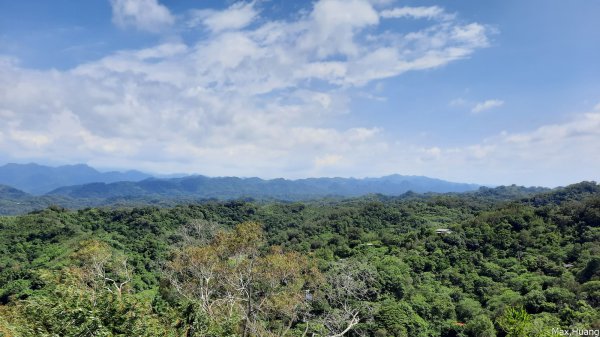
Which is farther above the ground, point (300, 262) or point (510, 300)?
point (300, 262)

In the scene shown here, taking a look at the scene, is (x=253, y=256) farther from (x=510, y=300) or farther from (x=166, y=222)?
(x=166, y=222)

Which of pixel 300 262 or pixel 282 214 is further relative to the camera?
pixel 282 214

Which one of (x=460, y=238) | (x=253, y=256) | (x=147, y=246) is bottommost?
(x=147, y=246)

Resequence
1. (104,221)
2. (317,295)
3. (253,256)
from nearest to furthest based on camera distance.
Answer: (253,256) < (317,295) < (104,221)

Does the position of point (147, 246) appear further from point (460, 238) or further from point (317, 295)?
point (460, 238)

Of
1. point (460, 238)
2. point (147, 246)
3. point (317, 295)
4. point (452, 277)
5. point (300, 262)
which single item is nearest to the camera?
point (300, 262)

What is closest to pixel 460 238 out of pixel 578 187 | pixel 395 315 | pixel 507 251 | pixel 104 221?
pixel 507 251

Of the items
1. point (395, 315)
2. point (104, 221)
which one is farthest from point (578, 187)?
point (104, 221)
